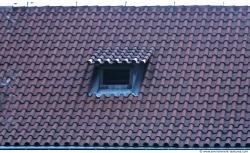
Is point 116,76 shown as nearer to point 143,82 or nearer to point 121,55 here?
point 121,55

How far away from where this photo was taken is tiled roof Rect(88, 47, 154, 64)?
15.2m

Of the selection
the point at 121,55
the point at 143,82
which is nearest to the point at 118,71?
the point at 121,55

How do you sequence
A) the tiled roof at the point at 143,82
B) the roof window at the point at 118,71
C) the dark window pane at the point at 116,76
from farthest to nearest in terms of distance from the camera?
1. the dark window pane at the point at 116,76
2. the roof window at the point at 118,71
3. the tiled roof at the point at 143,82

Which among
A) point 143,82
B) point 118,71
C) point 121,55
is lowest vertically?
point 143,82

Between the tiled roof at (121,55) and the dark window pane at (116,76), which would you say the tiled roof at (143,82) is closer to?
the tiled roof at (121,55)

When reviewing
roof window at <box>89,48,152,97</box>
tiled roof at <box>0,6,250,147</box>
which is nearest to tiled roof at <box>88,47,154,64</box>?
roof window at <box>89,48,152,97</box>

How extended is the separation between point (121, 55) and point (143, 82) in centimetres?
64

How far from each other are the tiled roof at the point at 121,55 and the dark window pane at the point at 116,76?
0.79ft

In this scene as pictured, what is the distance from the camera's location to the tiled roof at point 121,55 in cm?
1519

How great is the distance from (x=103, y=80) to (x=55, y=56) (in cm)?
105

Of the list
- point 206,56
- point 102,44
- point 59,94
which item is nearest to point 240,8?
point 206,56

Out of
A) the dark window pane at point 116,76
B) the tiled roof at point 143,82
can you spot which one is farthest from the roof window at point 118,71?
the tiled roof at point 143,82

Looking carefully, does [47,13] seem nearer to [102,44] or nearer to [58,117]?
[102,44]

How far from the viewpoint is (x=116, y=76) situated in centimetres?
1544
